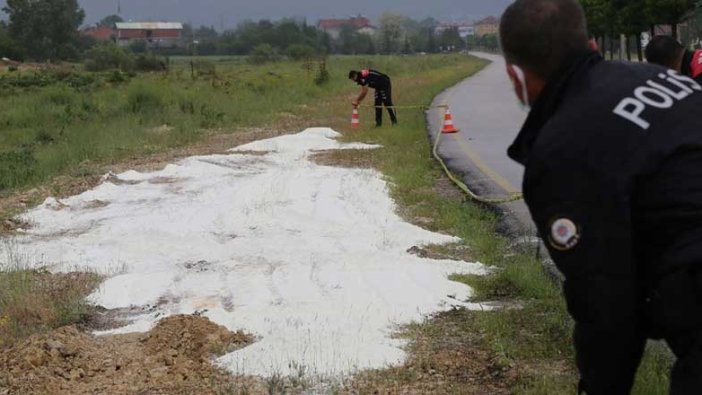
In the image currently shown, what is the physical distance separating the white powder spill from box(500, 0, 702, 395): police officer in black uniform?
2587mm

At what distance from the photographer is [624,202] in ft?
7.21

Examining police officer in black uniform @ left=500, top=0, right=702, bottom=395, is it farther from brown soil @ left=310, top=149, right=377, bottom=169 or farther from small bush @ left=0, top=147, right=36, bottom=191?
small bush @ left=0, top=147, right=36, bottom=191

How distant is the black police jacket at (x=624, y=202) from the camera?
7.22ft

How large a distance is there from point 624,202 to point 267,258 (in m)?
5.46

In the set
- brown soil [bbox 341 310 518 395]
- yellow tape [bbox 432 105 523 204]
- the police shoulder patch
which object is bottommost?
yellow tape [bbox 432 105 523 204]

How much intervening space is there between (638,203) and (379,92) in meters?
17.1

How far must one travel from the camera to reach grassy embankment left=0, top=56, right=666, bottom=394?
5051 millimetres

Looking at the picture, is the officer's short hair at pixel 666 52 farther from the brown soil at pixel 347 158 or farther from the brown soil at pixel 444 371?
the brown soil at pixel 347 158

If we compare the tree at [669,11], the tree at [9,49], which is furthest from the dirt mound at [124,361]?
the tree at [9,49]

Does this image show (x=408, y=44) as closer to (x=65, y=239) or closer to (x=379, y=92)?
(x=379, y=92)

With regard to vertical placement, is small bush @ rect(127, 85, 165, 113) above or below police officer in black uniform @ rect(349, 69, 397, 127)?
below

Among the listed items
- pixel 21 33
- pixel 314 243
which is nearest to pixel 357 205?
pixel 314 243

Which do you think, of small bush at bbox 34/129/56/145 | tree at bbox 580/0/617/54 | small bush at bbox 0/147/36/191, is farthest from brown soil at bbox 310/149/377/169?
tree at bbox 580/0/617/54

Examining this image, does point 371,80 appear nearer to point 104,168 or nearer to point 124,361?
point 104,168
